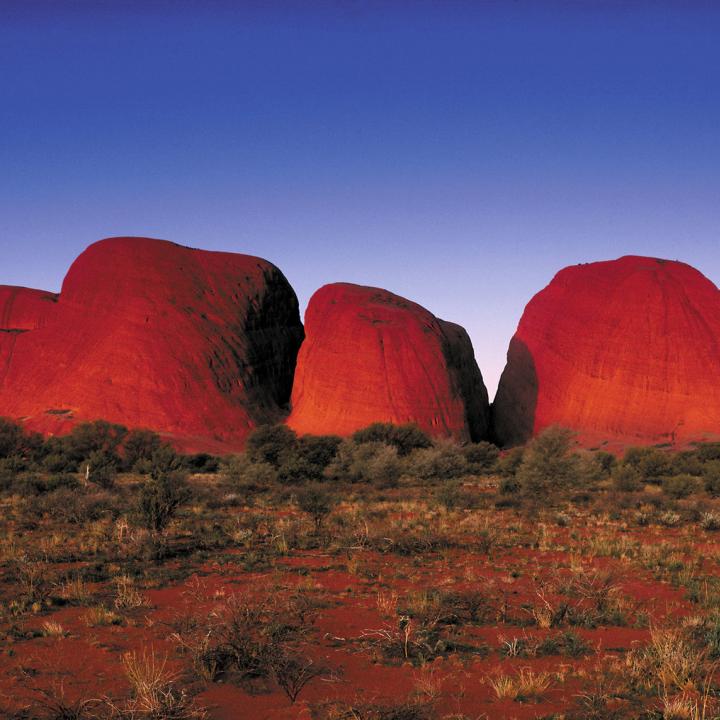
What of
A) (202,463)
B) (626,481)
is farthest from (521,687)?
(202,463)

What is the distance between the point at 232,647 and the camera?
5.53 meters

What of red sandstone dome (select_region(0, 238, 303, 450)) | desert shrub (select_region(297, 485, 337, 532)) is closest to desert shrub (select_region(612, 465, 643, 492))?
desert shrub (select_region(297, 485, 337, 532))

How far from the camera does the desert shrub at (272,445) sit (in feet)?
91.1

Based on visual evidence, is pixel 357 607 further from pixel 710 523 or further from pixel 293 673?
pixel 710 523

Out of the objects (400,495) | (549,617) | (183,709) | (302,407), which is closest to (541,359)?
(302,407)

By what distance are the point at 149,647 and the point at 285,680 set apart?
170 centimetres

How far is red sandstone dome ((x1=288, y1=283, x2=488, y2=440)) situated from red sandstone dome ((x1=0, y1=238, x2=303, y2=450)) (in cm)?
365

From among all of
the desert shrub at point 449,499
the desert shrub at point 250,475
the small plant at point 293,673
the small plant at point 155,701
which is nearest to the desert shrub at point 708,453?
the desert shrub at point 449,499

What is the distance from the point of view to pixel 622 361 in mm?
40656

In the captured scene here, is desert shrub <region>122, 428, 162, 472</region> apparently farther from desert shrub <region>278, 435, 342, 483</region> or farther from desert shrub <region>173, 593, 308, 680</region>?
desert shrub <region>173, 593, 308, 680</region>

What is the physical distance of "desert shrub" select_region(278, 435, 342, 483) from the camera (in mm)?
23656

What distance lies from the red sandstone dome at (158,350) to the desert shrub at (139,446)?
4077 millimetres

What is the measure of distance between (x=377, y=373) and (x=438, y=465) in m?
13.2

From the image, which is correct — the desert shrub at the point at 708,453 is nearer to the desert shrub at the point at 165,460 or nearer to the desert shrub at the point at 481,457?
the desert shrub at the point at 481,457
